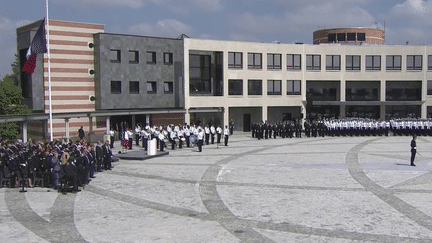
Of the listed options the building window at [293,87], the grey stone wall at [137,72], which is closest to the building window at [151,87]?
the grey stone wall at [137,72]

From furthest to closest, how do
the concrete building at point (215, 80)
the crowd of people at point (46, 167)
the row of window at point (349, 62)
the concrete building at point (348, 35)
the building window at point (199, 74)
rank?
the concrete building at point (348, 35) < the row of window at point (349, 62) < the building window at point (199, 74) < the concrete building at point (215, 80) < the crowd of people at point (46, 167)

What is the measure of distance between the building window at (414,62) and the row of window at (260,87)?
46.6 ft

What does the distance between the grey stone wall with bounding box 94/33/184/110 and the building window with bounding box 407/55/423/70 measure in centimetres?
2907

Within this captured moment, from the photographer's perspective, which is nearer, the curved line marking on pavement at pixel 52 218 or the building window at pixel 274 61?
the curved line marking on pavement at pixel 52 218

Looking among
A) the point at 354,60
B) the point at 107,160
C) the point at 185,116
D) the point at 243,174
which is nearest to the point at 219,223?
the point at 243,174

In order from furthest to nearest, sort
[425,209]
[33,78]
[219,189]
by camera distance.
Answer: [33,78] → [219,189] → [425,209]

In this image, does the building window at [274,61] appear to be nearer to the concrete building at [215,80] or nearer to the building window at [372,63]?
the concrete building at [215,80]

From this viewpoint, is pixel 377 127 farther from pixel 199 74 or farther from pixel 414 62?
pixel 199 74

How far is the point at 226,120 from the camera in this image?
51.0 meters

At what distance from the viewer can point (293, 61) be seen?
54.5 metres

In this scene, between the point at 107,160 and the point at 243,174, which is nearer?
the point at 243,174

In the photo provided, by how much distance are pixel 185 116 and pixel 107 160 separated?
2410 cm

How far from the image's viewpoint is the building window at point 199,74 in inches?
1959

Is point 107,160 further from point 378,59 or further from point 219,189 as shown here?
point 378,59
